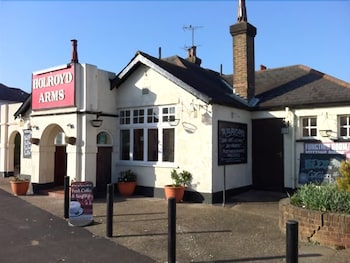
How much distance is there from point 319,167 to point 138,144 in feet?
20.6

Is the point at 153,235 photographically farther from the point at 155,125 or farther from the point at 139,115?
the point at 139,115

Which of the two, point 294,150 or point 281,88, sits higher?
point 281,88

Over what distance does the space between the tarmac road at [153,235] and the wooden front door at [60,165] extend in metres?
3.54

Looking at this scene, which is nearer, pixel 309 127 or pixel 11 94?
pixel 309 127

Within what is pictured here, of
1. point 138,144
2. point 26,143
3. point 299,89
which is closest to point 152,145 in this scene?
point 138,144

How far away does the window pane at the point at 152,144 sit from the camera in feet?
40.8

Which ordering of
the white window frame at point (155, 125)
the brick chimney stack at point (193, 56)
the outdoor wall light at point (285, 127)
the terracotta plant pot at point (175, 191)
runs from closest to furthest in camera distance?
the terracotta plant pot at point (175, 191) → the white window frame at point (155, 125) → the outdoor wall light at point (285, 127) → the brick chimney stack at point (193, 56)

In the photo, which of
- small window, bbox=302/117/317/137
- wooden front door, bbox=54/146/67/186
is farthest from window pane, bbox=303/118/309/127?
wooden front door, bbox=54/146/67/186

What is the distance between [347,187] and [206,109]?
4.88 m

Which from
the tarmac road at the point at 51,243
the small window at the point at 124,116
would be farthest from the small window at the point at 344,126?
the tarmac road at the point at 51,243

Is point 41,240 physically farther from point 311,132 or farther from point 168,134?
point 311,132

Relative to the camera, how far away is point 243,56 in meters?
13.6

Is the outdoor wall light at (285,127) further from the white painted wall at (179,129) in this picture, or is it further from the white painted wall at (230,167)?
the white painted wall at (179,129)

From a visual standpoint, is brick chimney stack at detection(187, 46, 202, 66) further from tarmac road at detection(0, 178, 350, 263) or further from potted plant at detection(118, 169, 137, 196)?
tarmac road at detection(0, 178, 350, 263)
